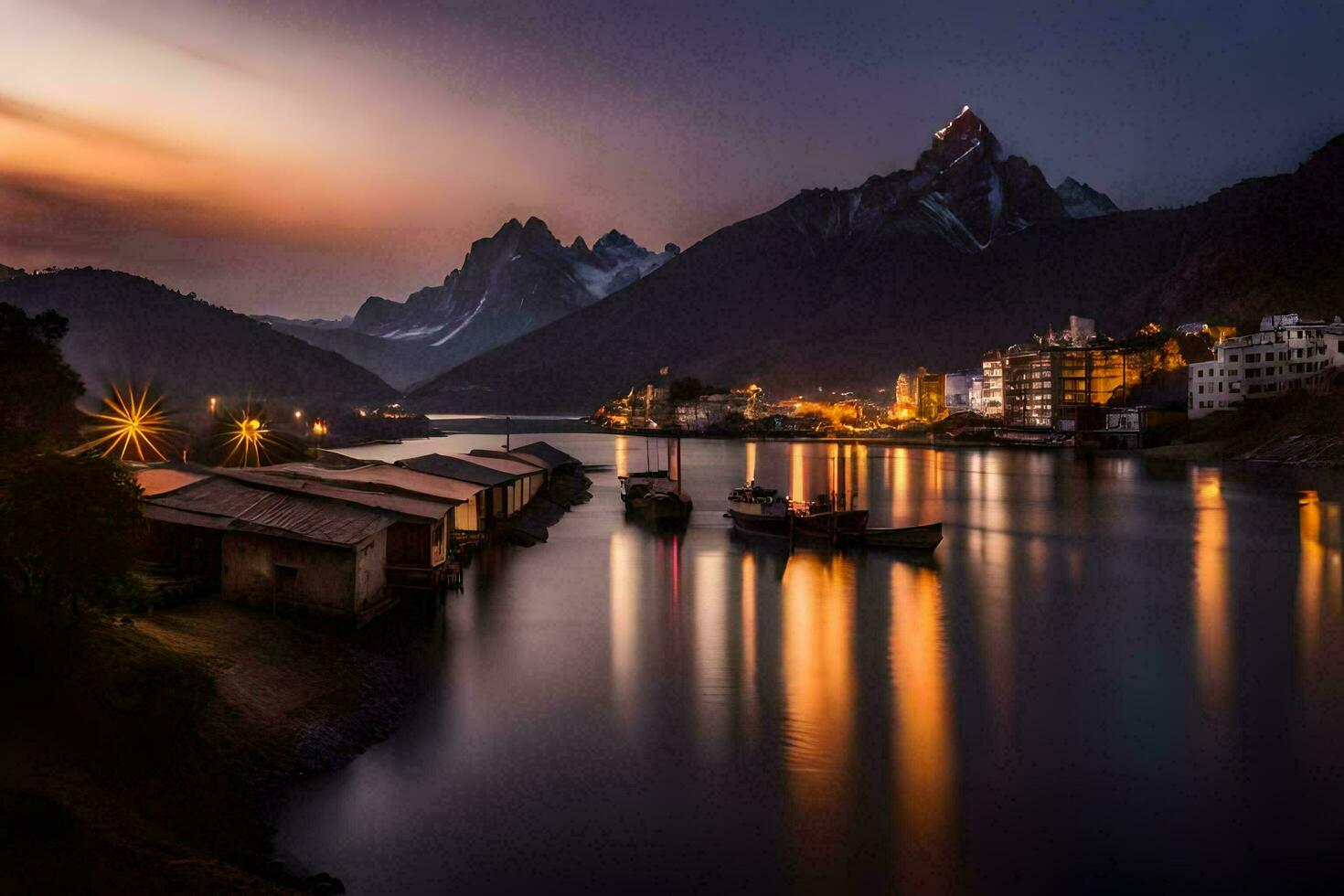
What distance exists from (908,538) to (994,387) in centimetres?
11890

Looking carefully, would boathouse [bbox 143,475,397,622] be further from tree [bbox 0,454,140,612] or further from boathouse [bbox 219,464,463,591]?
tree [bbox 0,454,140,612]

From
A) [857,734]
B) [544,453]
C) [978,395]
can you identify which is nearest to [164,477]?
[857,734]

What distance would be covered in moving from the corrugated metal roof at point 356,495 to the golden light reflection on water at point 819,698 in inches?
428

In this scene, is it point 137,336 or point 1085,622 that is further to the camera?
point 137,336

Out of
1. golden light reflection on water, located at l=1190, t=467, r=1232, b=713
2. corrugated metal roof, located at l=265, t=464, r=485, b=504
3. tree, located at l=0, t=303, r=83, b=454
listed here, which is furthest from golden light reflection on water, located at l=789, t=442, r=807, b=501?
tree, located at l=0, t=303, r=83, b=454

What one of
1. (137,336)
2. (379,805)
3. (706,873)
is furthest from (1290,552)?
(137,336)

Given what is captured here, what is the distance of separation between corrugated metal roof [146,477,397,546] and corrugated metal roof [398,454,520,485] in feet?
44.7

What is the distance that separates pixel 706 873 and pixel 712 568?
976 inches

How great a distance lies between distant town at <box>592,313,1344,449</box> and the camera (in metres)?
97.2

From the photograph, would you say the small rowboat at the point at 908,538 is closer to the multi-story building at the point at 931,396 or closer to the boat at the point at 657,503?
the boat at the point at 657,503

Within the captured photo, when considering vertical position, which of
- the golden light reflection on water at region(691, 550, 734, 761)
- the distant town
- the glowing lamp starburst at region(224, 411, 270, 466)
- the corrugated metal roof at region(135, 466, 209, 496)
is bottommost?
the golden light reflection on water at region(691, 550, 734, 761)

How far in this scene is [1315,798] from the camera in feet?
48.9

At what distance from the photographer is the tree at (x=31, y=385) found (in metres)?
22.5

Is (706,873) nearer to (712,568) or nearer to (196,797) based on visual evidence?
(196,797)
